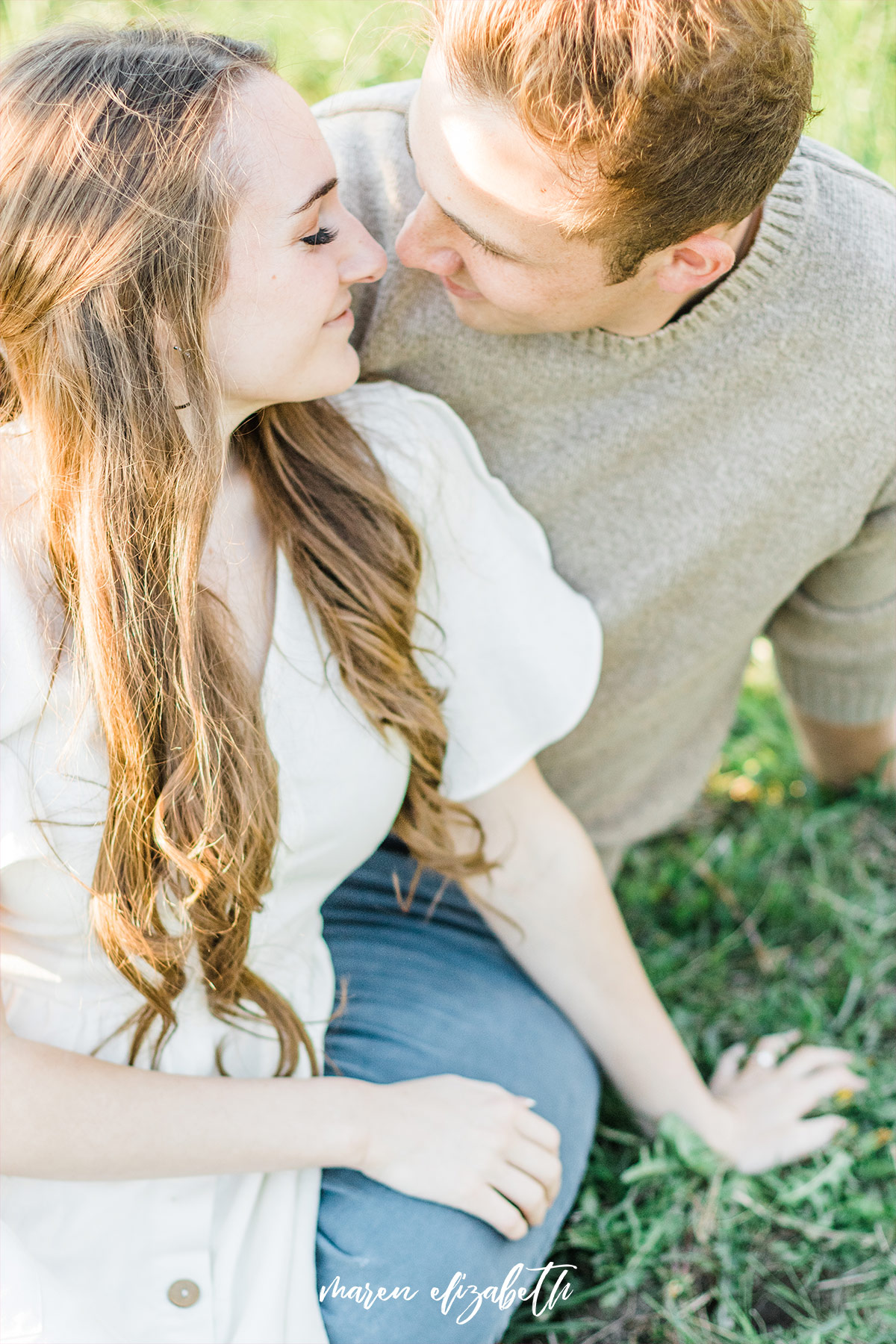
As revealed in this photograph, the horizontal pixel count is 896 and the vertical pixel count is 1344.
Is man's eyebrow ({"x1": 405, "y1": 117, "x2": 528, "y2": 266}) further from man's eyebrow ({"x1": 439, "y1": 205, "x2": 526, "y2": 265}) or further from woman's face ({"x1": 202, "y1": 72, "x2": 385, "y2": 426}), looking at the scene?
woman's face ({"x1": 202, "y1": 72, "x2": 385, "y2": 426})

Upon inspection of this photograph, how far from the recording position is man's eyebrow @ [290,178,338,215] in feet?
4.50

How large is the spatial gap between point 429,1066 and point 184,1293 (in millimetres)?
472

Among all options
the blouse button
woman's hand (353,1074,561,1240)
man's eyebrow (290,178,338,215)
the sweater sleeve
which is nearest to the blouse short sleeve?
man's eyebrow (290,178,338,215)

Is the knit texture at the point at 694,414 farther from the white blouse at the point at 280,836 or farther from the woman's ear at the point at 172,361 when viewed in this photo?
the woman's ear at the point at 172,361

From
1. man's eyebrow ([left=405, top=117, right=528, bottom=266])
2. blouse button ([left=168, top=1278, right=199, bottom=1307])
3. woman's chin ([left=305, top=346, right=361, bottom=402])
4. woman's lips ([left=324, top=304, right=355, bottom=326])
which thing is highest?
man's eyebrow ([left=405, top=117, right=528, bottom=266])

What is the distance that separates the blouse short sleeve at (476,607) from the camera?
1655mm

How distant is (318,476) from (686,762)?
1099mm

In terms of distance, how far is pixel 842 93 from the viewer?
9.34 feet

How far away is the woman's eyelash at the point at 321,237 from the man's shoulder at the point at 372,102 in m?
0.35

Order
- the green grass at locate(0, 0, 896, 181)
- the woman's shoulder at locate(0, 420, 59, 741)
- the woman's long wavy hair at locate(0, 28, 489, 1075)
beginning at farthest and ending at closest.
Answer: the green grass at locate(0, 0, 896, 181), the woman's shoulder at locate(0, 420, 59, 741), the woman's long wavy hair at locate(0, 28, 489, 1075)

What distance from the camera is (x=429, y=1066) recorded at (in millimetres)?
1784

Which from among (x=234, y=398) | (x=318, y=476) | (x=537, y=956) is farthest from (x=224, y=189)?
(x=537, y=956)

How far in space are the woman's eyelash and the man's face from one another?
0.48 ft

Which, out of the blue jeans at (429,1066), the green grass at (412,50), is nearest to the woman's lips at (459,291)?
the blue jeans at (429,1066)
